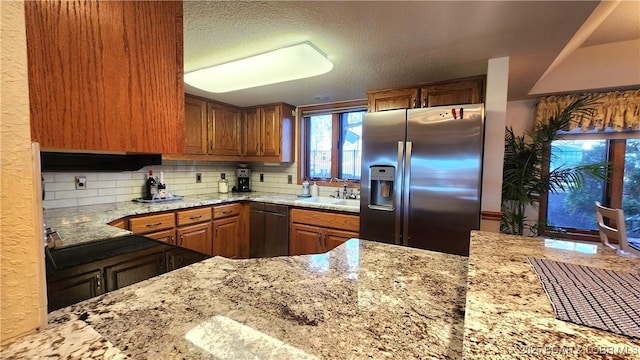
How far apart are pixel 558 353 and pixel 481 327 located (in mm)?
115

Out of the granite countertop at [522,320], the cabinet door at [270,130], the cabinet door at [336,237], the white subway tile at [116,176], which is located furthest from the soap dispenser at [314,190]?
the granite countertop at [522,320]

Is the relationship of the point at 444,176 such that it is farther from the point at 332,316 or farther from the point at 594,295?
the point at 332,316

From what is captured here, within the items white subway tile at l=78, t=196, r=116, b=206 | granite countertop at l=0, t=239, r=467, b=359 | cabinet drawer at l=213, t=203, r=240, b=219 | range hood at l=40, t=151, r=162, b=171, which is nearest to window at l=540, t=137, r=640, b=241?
granite countertop at l=0, t=239, r=467, b=359

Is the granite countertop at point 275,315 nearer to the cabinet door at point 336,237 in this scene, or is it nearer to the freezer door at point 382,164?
the freezer door at point 382,164

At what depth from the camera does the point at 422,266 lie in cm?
103

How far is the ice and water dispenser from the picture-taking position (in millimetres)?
2271

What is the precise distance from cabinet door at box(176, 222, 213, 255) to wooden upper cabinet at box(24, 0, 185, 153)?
216 cm

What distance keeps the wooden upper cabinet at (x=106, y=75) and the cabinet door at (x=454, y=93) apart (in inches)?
83.9

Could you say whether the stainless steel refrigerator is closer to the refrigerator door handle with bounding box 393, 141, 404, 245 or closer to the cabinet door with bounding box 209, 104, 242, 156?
the refrigerator door handle with bounding box 393, 141, 404, 245

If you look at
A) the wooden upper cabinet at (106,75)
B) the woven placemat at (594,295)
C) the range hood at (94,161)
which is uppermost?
the wooden upper cabinet at (106,75)

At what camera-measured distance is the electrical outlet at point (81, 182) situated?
7.92ft

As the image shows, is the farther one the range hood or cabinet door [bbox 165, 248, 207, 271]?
the range hood

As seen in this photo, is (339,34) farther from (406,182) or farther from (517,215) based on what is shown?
(517,215)

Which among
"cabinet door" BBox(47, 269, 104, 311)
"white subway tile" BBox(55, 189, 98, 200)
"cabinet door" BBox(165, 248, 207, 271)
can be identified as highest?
"white subway tile" BBox(55, 189, 98, 200)
